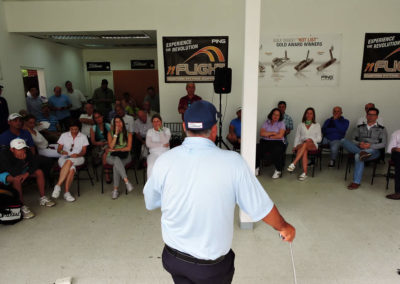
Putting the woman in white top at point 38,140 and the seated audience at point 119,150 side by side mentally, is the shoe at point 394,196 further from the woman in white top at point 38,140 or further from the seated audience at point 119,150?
the woman in white top at point 38,140

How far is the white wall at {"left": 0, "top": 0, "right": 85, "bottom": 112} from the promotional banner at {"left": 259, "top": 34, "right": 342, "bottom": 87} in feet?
15.7

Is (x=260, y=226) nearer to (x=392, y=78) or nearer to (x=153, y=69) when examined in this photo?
(x=392, y=78)

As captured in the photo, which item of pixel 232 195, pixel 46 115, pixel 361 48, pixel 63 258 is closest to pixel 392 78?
pixel 361 48

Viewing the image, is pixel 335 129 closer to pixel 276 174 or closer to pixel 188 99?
pixel 276 174

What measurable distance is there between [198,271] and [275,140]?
4055 mm

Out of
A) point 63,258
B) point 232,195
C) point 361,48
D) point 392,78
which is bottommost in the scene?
point 63,258

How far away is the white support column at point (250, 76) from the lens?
9.46ft

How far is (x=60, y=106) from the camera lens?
672 cm

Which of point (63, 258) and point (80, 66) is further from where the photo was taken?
point (80, 66)

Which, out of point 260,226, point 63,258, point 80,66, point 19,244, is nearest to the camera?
point 63,258

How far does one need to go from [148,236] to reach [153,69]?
296 inches

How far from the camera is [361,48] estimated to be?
5.72m

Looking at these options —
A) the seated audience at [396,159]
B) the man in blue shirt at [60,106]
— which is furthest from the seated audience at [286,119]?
the man in blue shirt at [60,106]

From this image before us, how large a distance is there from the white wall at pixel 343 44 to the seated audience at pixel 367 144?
1.28m
